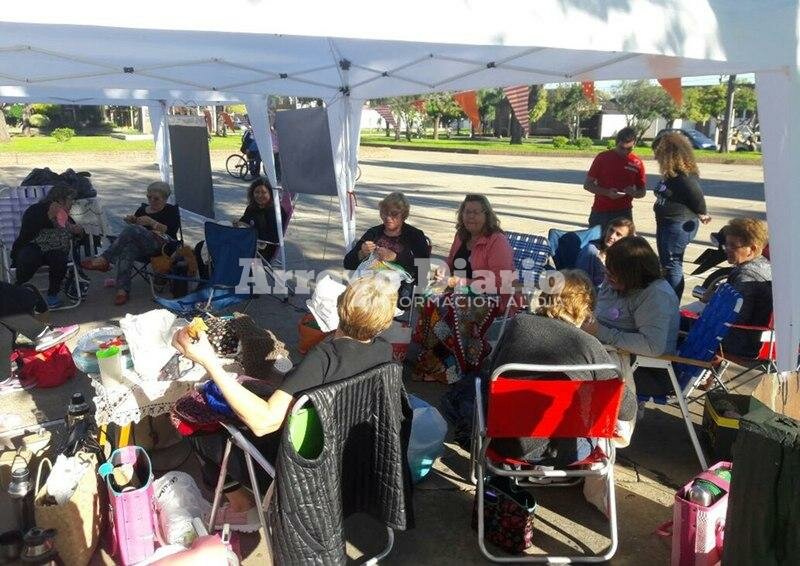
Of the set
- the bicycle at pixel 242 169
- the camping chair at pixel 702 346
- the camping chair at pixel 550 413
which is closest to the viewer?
the camping chair at pixel 550 413

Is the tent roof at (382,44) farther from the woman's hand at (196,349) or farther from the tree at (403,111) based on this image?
the tree at (403,111)

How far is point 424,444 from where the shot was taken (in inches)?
123

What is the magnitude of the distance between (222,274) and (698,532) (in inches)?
156

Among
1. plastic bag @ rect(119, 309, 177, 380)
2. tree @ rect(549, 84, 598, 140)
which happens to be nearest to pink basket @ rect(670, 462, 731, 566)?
plastic bag @ rect(119, 309, 177, 380)

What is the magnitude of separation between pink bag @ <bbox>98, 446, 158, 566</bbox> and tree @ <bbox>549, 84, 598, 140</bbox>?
123 feet

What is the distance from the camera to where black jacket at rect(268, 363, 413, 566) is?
2018mm

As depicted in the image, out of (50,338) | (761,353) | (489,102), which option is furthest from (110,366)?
(489,102)

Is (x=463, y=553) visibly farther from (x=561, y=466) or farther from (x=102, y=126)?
(x=102, y=126)

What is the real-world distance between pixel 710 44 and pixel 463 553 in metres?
2.38

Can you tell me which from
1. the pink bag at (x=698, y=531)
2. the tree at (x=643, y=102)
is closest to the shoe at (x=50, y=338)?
the pink bag at (x=698, y=531)

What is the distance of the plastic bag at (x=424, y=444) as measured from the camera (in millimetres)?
3104

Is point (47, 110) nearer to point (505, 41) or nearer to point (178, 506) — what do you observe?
point (178, 506)

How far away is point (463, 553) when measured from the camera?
2.64 metres

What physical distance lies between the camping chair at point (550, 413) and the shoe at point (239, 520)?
0.94 m
